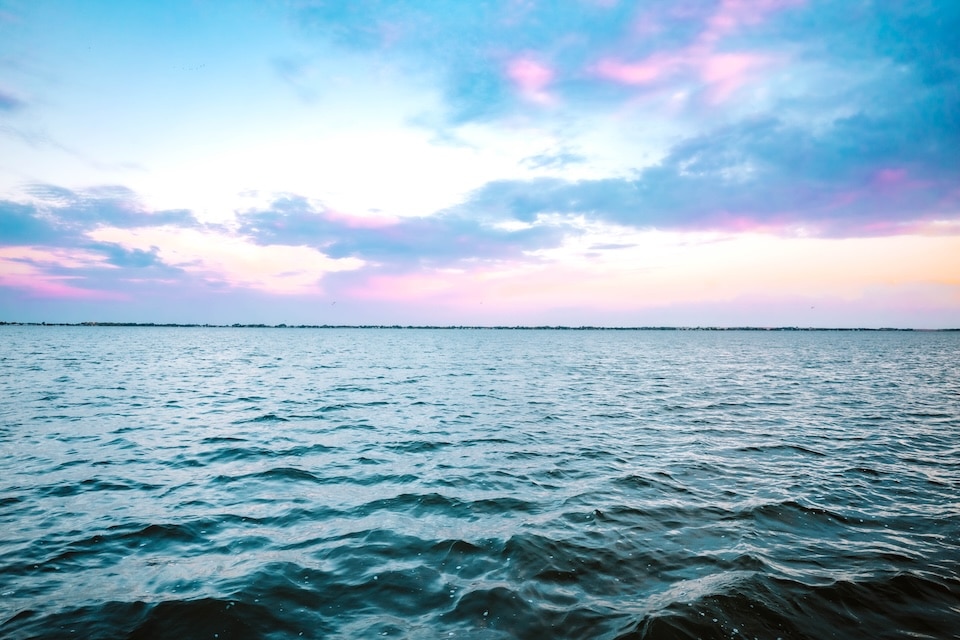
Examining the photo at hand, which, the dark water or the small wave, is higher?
the dark water

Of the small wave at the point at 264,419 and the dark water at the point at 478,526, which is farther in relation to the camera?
the small wave at the point at 264,419

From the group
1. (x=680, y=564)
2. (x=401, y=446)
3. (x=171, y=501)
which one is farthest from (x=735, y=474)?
(x=171, y=501)

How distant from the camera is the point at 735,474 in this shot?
15758 mm

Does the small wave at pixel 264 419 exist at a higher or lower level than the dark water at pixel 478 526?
lower

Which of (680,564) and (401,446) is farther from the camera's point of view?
(401,446)

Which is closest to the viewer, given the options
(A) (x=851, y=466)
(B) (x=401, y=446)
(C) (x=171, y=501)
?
(C) (x=171, y=501)

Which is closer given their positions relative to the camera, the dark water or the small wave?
the dark water

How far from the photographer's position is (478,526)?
38.4 ft

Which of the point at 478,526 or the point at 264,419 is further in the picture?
the point at 264,419

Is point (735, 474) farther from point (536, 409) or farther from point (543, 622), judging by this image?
point (536, 409)

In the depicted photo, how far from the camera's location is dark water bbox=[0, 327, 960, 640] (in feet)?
25.9

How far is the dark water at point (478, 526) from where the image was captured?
789cm

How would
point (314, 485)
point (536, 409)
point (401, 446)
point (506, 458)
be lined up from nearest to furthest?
point (314, 485), point (506, 458), point (401, 446), point (536, 409)

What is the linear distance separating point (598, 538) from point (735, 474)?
7716mm
